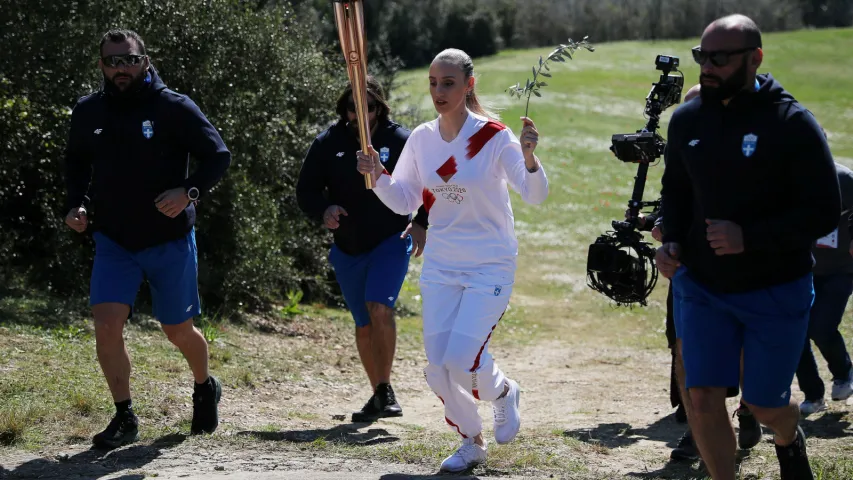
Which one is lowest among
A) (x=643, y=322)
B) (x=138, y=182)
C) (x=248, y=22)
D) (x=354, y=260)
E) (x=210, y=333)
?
(x=643, y=322)

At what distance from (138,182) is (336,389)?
347 centimetres

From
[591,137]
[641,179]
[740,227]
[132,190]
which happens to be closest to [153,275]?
[132,190]

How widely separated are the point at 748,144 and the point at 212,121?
7453mm

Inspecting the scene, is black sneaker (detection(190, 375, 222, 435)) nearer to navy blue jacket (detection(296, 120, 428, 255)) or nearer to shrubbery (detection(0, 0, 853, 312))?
navy blue jacket (detection(296, 120, 428, 255))

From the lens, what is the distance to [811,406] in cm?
805

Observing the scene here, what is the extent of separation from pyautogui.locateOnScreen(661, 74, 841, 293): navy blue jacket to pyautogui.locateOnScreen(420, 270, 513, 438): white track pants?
1304 mm

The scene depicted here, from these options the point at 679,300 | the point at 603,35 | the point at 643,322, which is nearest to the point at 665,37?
the point at 603,35

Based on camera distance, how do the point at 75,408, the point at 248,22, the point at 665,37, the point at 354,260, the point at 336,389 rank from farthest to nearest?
the point at 665,37 → the point at 248,22 → the point at 336,389 → the point at 354,260 → the point at 75,408

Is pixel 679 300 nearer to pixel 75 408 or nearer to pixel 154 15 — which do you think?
pixel 75 408

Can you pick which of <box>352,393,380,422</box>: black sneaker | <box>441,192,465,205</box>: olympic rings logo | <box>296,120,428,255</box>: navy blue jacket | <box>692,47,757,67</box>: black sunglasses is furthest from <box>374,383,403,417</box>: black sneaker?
<box>692,47,757,67</box>: black sunglasses

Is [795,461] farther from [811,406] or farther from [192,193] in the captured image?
[192,193]

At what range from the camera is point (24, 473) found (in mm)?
5801

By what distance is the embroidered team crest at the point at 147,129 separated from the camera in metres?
6.29

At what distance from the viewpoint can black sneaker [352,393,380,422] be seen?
25.5 ft
